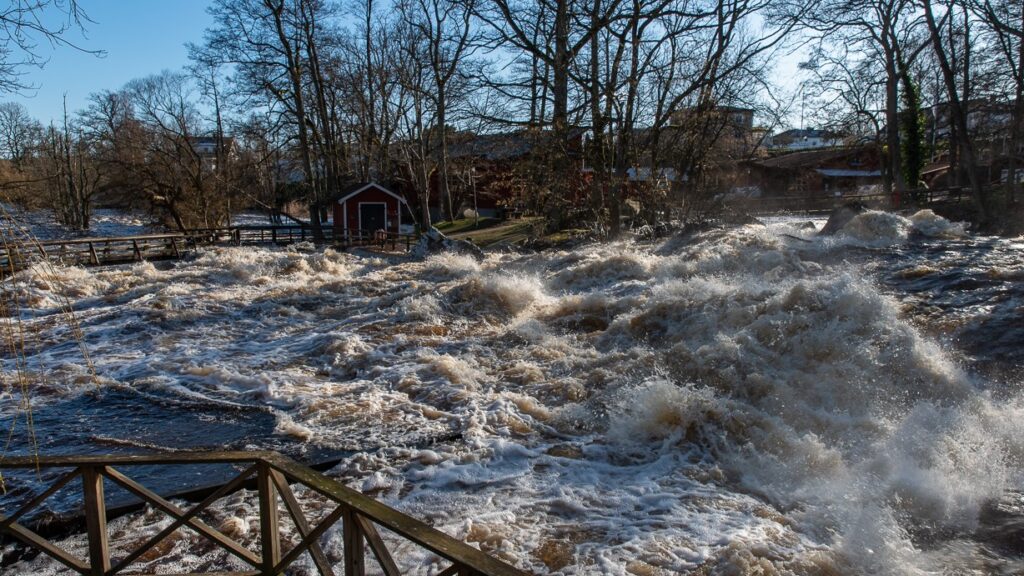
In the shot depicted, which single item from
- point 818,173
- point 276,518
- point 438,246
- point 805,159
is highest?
point 805,159

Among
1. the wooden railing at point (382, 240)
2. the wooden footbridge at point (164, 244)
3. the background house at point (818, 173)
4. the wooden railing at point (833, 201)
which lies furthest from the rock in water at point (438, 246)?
the background house at point (818, 173)

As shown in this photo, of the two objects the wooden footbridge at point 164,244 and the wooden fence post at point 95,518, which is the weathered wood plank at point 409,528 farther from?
the wooden footbridge at point 164,244

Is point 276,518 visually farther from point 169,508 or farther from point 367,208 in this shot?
point 367,208

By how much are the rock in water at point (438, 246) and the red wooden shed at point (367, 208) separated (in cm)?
1089

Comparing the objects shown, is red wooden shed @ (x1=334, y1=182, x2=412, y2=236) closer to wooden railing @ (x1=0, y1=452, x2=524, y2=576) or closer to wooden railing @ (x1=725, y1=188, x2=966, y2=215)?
wooden railing @ (x1=725, y1=188, x2=966, y2=215)

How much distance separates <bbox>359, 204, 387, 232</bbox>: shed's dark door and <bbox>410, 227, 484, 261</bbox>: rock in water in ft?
35.9

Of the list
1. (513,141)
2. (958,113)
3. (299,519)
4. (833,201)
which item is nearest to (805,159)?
(833,201)

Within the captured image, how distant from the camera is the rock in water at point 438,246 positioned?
69.7 feet

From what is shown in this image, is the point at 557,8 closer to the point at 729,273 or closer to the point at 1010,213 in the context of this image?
the point at 729,273

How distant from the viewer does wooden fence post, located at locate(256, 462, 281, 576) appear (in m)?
3.17

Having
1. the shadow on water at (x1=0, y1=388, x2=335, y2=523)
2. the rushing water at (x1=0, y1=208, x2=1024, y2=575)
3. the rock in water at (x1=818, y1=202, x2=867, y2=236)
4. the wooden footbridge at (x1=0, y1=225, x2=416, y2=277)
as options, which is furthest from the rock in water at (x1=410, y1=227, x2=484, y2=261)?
the shadow on water at (x1=0, y1=388, x2=335, y2=523)

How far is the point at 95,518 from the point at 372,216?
30936 millimetres

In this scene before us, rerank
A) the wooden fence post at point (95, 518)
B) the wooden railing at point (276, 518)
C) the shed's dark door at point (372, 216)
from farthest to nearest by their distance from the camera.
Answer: the shed's dark door at point (372, 216) → the wooden fence post at point (95, 518) → the wooden railing at point (276, 518)

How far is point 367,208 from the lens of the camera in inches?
1315
